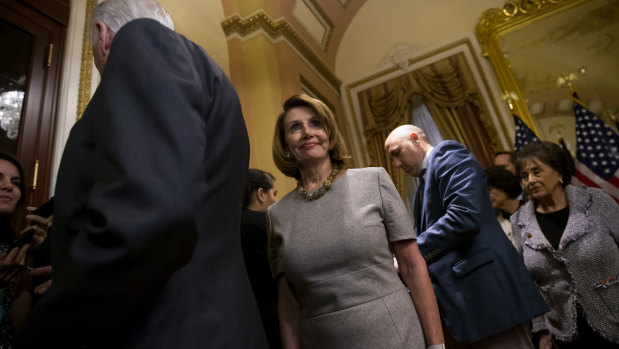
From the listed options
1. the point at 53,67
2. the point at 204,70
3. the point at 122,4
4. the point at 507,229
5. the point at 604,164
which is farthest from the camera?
the point at 604,164

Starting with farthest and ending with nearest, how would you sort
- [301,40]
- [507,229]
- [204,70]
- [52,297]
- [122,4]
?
[301,40] < [507,229] < [122,4] < [204,70] < [52,297]

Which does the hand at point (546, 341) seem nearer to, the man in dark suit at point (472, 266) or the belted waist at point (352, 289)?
the man in dark suit at point (472, 266)

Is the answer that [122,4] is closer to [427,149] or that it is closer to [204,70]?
[204,70]

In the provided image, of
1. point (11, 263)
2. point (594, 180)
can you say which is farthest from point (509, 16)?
point (11, 263)

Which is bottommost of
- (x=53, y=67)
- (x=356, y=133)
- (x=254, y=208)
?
(x=254, y=208)

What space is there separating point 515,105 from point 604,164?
4.21 feet

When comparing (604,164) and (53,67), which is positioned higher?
(53,67)

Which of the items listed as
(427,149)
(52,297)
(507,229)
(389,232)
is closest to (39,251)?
(52,297)

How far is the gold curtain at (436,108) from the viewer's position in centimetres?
488

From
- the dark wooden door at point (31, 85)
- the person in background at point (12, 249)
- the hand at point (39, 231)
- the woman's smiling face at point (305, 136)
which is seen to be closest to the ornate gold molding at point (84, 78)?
the dark wooden door at point (31, 85)

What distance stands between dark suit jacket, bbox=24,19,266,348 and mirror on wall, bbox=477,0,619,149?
16.5 feet

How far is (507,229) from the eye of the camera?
2.66 metres

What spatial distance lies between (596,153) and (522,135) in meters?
0.79

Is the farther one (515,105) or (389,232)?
(515,105)
